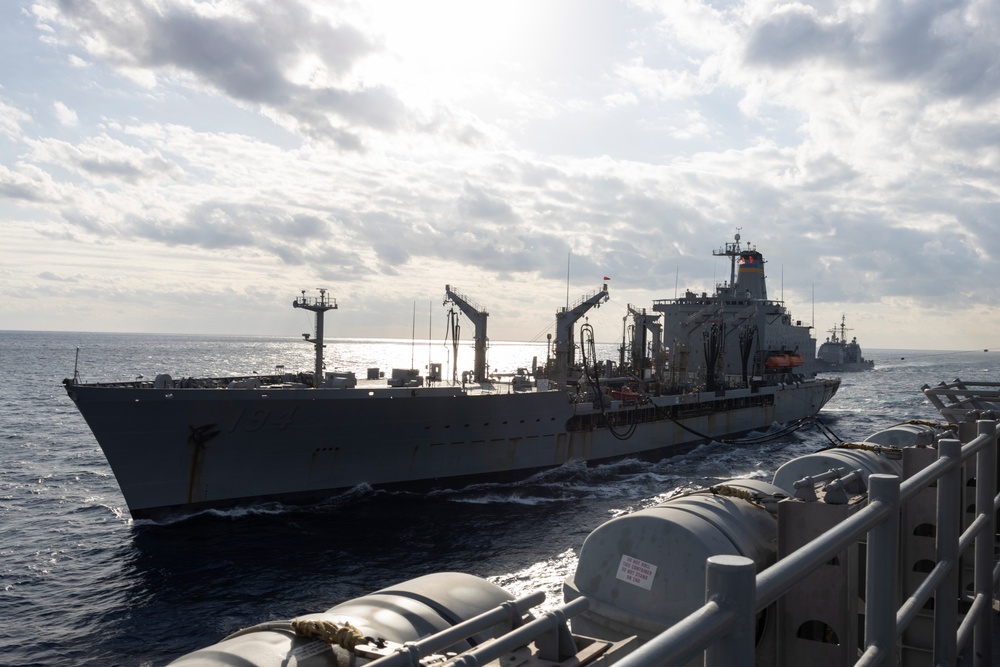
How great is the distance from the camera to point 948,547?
13.2 ft

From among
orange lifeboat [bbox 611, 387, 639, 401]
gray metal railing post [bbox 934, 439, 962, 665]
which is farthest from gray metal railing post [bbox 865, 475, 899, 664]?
orange lifeboat [bbox 611, 387, 639, 401]

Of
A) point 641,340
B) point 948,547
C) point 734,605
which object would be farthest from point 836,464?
point 641,340

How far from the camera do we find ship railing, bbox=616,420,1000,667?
1.58m

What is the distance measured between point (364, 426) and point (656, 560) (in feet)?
65.7

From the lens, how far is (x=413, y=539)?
70.6ft

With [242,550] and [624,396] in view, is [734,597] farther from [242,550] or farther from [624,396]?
[624,396]

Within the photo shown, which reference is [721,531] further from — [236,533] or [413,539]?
[236,533]

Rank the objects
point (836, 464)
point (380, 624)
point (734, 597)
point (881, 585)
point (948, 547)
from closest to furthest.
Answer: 1. point (734, 597)
2. point (881, 585)
3. point (948, 547)
4. point (380, 624)
5. point (836, 464)

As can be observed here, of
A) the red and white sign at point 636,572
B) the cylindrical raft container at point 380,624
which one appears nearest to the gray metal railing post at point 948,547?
the red and white sign at point 636,572

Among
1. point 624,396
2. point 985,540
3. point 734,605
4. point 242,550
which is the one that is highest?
point 734,605

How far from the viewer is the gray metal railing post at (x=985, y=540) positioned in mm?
4760

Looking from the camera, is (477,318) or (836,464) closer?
(836,464)

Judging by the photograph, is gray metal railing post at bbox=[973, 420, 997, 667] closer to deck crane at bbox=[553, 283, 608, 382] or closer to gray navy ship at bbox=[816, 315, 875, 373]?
deck crane at bbox=[553, 283, 608, 382]

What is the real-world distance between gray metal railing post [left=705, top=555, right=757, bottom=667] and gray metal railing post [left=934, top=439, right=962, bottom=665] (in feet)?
9.17
